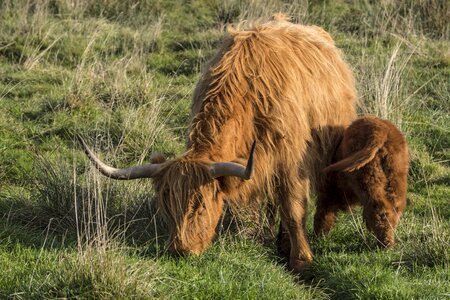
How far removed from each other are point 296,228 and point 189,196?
1.16 m

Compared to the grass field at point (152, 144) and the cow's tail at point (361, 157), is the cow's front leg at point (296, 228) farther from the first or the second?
the cow's tail at point (361, 157)

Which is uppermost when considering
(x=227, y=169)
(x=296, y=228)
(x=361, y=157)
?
(x=227, y=169)

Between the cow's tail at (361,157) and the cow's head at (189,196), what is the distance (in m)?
1.02

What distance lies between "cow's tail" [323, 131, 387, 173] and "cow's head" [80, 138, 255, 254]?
1.02m

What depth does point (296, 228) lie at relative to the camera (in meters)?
6.49

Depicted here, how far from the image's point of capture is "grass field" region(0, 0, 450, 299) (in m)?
5.36

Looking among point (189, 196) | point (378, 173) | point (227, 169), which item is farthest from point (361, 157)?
point (189, 196)

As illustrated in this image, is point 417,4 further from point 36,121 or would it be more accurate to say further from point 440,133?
point 36,121

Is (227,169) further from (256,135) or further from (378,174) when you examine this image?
(378,174)

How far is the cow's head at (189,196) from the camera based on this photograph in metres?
5.68

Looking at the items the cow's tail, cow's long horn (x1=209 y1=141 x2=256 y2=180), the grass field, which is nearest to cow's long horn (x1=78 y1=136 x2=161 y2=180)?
the grass field

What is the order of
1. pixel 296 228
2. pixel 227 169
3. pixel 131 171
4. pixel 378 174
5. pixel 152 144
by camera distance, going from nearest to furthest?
pixel 227 169, pixel 131 171, pixel 378 174, pixel 296 228, pixel 152 144

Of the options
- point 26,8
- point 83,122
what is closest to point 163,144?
point 83,122

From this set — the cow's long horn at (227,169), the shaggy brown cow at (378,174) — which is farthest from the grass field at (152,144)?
the cow's long horn at (227,169)
